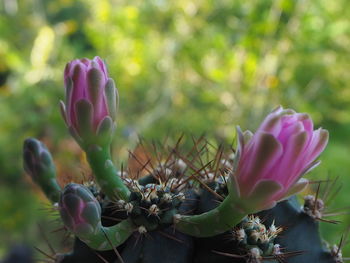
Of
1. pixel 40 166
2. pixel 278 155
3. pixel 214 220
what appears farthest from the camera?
pixel 40 166

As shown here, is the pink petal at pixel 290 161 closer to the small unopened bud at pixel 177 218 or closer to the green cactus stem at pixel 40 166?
the small unopened bud at pixel 177 218

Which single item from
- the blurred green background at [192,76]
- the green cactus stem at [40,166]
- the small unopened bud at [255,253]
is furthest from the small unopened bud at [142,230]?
the blurred green background at [192,76]

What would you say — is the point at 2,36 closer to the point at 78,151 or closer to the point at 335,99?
the point at 78,151

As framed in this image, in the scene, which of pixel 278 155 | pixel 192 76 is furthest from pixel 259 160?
pixel 192 76

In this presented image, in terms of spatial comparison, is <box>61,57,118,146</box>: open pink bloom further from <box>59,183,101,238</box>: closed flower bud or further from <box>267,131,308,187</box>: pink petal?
<box>267,131,308,187</box>: pink petal

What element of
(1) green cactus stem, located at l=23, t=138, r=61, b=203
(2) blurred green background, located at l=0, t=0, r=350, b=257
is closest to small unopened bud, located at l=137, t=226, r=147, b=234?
(1) green cactus stem, located at l=23, t=138, r=61, b=203

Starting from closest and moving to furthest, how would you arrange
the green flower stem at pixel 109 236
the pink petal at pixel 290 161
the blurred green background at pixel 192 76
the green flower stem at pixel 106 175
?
the pink petal at pixel 290 161 < the green flower stem at pixel 109 236 < the green flower stem at pixel 106 175 < the blurred green background at pixel 192 76

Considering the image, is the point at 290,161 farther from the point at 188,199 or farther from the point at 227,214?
the point at 188,199
